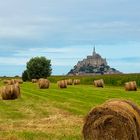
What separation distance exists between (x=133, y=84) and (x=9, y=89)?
2023 cm

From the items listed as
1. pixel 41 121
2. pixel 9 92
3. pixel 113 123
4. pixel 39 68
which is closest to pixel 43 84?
pixel 9 92

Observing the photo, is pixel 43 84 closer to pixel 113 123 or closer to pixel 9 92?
pixel 9 92

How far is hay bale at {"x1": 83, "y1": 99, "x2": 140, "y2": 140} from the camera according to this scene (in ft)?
50.6

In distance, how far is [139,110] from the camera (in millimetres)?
16484

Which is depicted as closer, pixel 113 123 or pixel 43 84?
pixel 113 123

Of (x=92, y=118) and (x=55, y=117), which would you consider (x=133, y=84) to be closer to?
(x=55, y=117)

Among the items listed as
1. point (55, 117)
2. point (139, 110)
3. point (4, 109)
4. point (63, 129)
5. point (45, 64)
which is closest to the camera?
point (139, 110)

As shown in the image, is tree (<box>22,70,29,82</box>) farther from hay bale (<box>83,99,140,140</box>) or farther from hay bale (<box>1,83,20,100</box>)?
hay bale (<box>83,99,140,140</box>)

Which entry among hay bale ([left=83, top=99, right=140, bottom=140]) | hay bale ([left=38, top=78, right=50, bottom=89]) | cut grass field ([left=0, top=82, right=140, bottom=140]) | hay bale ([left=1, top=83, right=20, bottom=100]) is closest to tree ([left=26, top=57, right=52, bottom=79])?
hay bale ([left=38, top=78, right=50, bottom=89])

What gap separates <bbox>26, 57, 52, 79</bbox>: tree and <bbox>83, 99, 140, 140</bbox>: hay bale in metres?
109

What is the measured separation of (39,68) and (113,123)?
11107cm

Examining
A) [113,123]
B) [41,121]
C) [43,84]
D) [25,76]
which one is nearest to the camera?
[113,123]

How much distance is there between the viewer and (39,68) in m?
126

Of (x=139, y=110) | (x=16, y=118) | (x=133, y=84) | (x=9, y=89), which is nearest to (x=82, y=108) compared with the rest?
(x=16, y=118)
